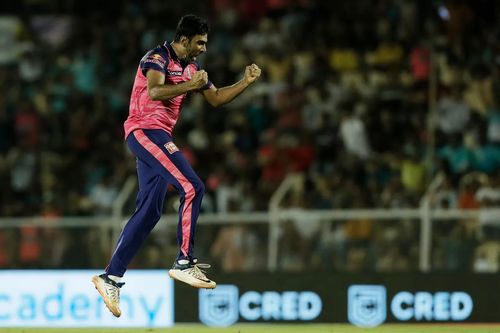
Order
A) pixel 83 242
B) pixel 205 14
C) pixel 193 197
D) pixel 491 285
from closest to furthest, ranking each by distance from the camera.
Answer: pixel 193 197
pixel 491 285
pixel 83 242
pixel 205 14

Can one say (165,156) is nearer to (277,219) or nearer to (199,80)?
(199,80)

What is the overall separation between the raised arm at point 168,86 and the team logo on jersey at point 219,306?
173 inches

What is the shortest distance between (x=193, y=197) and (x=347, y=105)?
7460mm

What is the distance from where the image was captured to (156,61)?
31.6 ft

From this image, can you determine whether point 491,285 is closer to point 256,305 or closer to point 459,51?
point 256,305

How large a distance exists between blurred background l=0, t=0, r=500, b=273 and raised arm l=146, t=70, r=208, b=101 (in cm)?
459

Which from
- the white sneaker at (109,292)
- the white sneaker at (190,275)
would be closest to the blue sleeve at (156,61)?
the white sneaker at (190,275)

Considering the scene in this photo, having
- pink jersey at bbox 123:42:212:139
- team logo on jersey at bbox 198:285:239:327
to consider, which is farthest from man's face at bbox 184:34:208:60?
team logo on jersey at bbox 198:285:239:327

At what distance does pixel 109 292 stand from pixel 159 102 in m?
1.49

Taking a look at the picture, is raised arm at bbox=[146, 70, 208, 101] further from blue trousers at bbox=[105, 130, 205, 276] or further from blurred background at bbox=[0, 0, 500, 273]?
blurred background at bbox=[0, 0, 500, 273]

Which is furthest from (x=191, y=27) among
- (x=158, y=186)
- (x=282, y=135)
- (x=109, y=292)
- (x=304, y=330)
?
(x=282, y=135)

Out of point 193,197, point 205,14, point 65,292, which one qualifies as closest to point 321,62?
point 205,14

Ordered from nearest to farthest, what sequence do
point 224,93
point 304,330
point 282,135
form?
point 224,93
point 304,330
point 282,135

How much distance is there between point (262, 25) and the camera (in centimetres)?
1852
